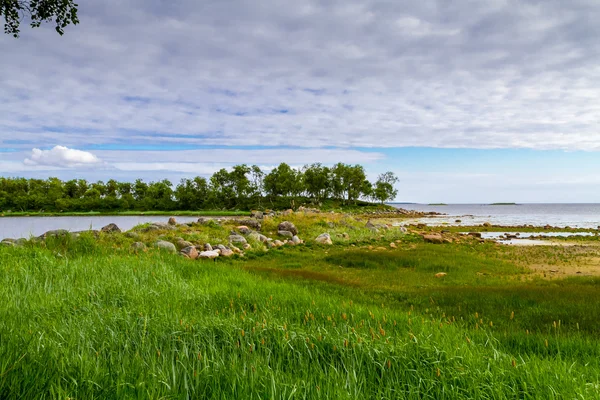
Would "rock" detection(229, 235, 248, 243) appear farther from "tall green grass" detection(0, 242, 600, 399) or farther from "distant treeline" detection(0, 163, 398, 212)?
"distant treeline" detection(0, 163, 398, 212)

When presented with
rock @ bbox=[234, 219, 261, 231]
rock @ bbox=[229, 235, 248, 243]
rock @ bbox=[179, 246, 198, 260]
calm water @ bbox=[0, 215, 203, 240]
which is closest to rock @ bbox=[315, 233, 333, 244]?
rock @ bbox=[229, 235, 248, 243]

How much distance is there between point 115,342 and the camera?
3.76 meters

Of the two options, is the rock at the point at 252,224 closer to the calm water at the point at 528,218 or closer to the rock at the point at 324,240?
the rock at the point at 324,240

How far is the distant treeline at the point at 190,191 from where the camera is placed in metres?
69.9

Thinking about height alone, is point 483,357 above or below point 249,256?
above

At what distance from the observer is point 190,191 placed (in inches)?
3194

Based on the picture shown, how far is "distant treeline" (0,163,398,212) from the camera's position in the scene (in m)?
69.9

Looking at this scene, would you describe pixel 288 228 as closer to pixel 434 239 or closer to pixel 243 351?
pixel 434 239

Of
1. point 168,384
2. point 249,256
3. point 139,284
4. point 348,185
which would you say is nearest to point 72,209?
point 348,185

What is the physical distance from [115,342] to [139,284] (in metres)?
3.54

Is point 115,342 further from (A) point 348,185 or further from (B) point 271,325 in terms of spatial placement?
(A) point 348,185

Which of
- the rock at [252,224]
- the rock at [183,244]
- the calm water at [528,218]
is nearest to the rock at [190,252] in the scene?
the rock at [183,244]

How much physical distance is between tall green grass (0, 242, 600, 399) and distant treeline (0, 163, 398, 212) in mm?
72339

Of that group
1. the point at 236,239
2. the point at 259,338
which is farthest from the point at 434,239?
the point at 259,338
